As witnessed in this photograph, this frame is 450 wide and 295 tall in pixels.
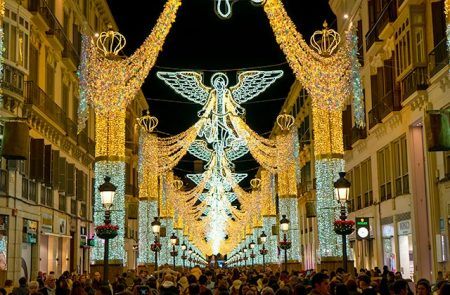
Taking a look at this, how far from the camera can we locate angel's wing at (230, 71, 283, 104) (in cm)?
3338

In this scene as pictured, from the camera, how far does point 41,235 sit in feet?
118

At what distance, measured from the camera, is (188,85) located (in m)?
34.0

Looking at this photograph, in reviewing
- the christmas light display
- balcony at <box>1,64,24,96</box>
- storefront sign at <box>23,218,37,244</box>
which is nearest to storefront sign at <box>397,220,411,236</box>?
the christmas light display

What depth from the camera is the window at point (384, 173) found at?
37.1 metres

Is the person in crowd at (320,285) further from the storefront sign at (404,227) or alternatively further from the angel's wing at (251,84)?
the storefront sign at (404,227)

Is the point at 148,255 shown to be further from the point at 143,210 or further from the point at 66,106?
the point at 66,106

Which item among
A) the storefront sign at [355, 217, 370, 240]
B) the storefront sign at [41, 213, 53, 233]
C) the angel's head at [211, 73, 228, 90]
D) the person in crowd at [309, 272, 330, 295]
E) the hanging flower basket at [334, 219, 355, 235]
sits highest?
the angel's head at [211, 73, 228, 90]

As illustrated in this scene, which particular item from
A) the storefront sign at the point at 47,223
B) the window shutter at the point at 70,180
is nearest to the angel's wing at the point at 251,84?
the storefront sign at the point at 47,223

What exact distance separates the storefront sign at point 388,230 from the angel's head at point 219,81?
10.1m

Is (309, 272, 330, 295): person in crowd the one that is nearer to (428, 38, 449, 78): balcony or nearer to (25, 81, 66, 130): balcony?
(428, 38, 449, 78): balcony

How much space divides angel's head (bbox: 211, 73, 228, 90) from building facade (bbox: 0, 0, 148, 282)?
603 centimetres

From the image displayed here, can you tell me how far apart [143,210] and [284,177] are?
290 inches

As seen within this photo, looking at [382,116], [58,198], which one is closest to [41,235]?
[58,198]

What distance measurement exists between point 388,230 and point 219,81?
10.9 meters
